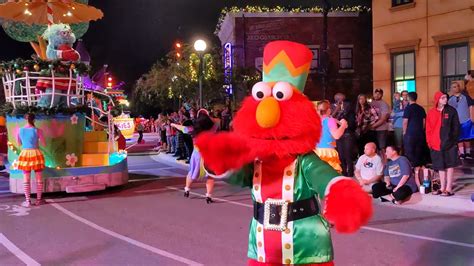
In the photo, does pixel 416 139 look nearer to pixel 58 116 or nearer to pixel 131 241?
pixel 131 241

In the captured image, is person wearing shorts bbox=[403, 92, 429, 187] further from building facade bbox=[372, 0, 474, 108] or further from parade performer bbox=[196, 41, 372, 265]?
parade performer bbox=[196, 41, 372, 265]

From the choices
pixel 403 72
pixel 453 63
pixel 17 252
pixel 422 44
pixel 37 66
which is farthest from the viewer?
pixel 403 72

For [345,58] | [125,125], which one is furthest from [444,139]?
[345,58]

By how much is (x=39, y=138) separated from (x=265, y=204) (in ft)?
27.0

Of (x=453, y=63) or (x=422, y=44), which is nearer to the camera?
(x=453, y=63)

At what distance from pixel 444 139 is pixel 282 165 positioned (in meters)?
6.72

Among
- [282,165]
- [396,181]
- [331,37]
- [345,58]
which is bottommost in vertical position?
[396,181]

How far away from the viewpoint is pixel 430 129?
945 cm

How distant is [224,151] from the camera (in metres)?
3.40

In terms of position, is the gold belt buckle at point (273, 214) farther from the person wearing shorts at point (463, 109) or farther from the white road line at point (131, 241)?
the person wearing shorts at point (463, 109)

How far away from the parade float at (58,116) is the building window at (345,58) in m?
22.7

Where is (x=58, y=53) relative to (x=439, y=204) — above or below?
above

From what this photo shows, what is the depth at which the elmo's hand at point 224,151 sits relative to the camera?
3385mm

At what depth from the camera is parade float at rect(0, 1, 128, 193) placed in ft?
36.4
